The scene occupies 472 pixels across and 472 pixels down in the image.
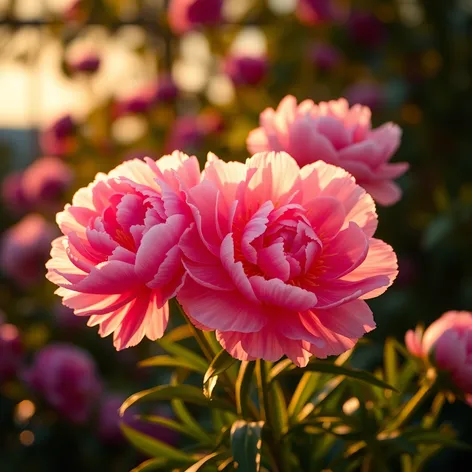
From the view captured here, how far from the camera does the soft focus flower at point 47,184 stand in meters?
2.05

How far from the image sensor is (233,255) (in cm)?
53

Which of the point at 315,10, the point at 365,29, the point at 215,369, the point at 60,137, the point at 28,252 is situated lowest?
the point at 28,252

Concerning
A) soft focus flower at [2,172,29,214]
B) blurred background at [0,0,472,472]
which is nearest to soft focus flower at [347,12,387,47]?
blurred background at [0,0,472,472]

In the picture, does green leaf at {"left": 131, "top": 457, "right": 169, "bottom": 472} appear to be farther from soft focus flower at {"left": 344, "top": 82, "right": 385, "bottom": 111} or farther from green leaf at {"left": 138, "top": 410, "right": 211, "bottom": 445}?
soft focus flower at {"left": 344, "top": 82, "right": 385, "bottom": 111}

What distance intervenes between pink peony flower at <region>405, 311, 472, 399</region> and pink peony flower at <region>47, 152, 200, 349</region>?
27 centimetres

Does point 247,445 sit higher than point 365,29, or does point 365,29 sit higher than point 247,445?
point 247,445

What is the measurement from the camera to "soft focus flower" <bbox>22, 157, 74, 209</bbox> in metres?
2.05

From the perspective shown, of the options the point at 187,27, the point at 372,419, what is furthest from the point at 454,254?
the point at 372,419

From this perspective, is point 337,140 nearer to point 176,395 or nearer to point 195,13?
point 176,395

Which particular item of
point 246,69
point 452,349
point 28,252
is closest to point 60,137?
point 28,252

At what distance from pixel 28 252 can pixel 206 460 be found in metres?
1.38

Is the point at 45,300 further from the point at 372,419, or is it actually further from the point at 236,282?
the point at 236,282

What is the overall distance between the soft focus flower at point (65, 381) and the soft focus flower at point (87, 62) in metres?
0.85

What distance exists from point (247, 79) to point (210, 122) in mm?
143
